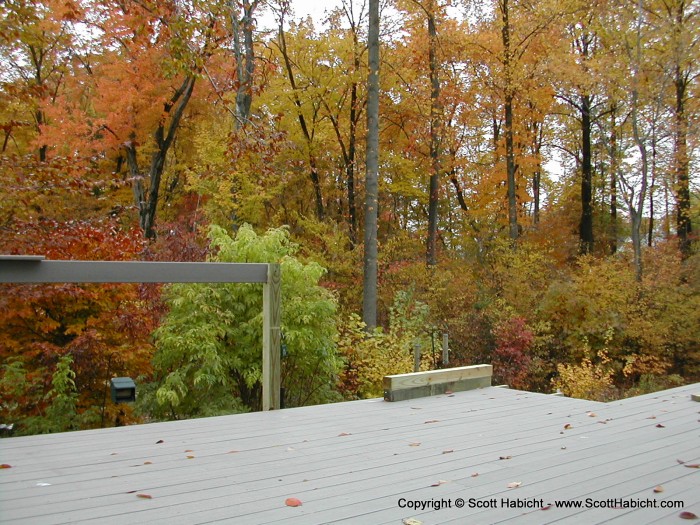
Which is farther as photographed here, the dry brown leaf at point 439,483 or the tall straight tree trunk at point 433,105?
the tall straight tree trunk at point 433,105

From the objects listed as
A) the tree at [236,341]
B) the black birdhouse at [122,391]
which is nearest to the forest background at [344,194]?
the tree at [236,341]

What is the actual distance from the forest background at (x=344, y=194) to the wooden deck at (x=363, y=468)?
148 centimetres

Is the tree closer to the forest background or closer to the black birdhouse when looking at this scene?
the forest background

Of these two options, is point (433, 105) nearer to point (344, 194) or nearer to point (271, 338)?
point (344, 194)

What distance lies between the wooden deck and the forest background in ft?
4.85

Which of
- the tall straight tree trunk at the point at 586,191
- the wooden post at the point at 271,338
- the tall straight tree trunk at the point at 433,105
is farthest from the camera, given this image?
the tall straight tree trunk at the point at 586,191

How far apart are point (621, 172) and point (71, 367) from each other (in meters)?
13.2

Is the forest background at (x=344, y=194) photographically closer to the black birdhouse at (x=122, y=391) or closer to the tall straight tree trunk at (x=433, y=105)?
the tall straight tree trunk at (x=433, y=105)

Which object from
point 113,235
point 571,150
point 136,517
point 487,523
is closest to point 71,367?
point 113,235

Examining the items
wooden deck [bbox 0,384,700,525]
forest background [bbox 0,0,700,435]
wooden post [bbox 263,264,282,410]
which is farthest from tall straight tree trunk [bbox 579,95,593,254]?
wooden post [bbox 263,264,282,410]

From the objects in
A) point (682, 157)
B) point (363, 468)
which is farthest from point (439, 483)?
point (682, 157)

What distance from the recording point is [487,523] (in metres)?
2.80

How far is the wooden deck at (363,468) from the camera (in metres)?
2.92

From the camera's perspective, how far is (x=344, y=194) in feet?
57.2
